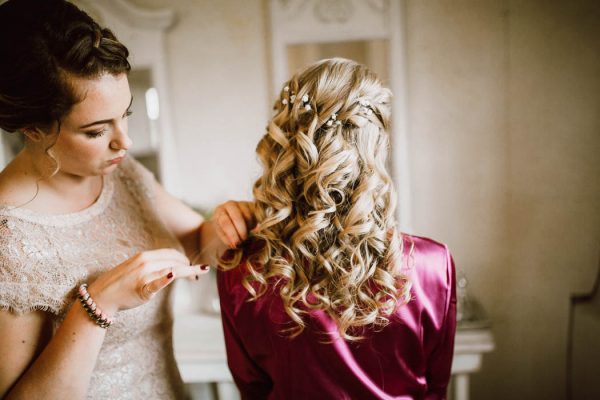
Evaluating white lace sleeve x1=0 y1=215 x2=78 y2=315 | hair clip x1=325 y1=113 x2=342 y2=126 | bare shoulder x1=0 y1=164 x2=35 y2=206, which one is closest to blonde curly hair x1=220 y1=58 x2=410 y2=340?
hair clip x1=325 y1=113 x2=342 y2=126

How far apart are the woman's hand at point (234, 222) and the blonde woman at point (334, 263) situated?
0.06 meters

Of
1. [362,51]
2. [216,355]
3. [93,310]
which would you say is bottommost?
[216,355]

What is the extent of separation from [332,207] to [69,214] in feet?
2.02

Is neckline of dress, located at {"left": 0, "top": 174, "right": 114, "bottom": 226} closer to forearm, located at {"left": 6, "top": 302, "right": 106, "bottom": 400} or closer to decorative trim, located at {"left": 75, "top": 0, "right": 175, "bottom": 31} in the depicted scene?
forearm, located at {"left": 6, "top": 302, "right": 106, "bottom": 400}

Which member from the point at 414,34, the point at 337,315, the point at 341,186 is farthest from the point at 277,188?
the point at 414,34

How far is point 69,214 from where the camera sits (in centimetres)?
104

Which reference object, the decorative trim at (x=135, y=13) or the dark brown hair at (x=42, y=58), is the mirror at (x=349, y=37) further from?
the dark brown hair at (x=42, y=58)

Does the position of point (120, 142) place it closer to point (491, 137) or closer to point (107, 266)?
point (107, 266)

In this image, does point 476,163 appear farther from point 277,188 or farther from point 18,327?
point 18,327

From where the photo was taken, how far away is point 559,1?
157 cm

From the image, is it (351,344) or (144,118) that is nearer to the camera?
(351,344)

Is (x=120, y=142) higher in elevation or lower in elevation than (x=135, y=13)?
lower

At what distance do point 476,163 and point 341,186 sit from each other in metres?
1.01

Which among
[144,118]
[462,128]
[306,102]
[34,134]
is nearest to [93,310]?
[34,134]
